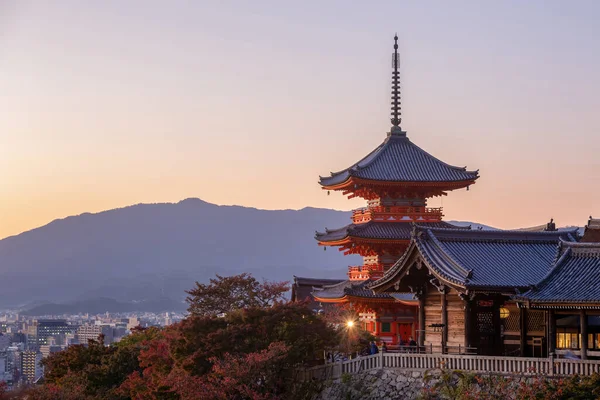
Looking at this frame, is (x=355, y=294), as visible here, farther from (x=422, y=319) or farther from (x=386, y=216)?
(x=422, y=319)

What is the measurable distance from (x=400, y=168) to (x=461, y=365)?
20179mm

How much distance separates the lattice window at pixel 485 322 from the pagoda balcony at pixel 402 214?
50.5 feet

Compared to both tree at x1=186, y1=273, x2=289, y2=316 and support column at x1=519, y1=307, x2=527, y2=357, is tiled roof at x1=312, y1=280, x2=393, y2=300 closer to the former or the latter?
tree at x1=186, y1=273, x2=289, y2=316

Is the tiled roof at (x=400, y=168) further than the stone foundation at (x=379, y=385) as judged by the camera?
Yes

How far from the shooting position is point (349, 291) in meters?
48.8

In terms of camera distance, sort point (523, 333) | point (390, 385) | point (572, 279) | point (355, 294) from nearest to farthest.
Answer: point (572, 279), point (390, 385), point (523, 333), point (355, 294)

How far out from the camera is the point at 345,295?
163ft

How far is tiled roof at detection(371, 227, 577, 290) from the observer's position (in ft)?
117

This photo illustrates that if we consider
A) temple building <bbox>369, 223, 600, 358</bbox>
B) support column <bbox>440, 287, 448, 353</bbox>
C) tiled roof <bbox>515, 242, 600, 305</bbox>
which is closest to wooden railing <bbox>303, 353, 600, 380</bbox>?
temple building <bbox>369, 223, 600, 358</bbox>

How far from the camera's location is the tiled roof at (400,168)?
51.2m

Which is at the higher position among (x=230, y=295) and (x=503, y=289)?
(x=503, y=289)

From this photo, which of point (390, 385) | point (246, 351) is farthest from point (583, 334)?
point (246, 351)

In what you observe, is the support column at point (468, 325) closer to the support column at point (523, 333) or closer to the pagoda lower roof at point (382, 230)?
the support column at point (523, 333)

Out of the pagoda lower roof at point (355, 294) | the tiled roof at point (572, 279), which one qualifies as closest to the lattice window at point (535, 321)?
the tiled roof at point (572, 279)
